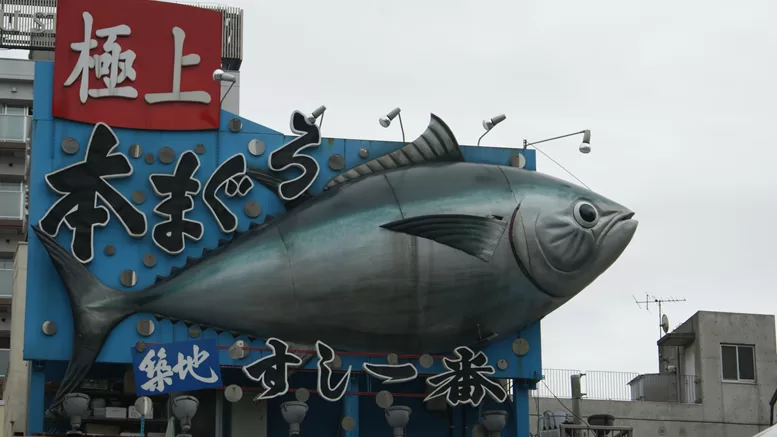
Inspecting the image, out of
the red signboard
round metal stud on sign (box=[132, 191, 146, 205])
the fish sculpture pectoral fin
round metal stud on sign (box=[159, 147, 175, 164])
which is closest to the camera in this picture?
round metal stud on sign (box=[132, 191, 146, 205])

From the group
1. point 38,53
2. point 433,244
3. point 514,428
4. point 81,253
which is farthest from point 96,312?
point 38,53

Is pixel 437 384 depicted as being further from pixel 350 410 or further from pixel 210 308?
pixel 210 308

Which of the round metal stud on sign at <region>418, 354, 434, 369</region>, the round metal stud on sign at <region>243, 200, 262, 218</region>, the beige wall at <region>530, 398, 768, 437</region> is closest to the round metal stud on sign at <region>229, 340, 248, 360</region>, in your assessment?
the round metal stud on sign at <region>243, 200, 262, 218</region>

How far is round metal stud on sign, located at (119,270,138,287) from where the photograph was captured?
29703 millimetres

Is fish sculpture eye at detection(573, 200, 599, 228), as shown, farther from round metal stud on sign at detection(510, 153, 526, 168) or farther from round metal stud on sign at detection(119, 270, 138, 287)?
round metal stud on sign at detection(119, 270, 138, 287)

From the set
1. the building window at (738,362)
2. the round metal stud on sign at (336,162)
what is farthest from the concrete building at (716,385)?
the round metal stud on sign at (336,162)

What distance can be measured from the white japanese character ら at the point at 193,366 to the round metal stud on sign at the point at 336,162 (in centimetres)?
514

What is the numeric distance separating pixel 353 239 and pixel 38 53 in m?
27.8

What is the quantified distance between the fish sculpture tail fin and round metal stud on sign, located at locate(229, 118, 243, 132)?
4.41m

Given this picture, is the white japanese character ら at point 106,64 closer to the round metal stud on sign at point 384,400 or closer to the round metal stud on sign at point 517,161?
the round metal stud on sign at point 384,400

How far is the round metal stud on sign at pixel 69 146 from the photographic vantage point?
→ 99.5 feet

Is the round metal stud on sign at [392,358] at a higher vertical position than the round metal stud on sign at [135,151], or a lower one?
lower

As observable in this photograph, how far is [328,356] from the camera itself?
30.0 meters

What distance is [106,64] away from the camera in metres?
30.9
